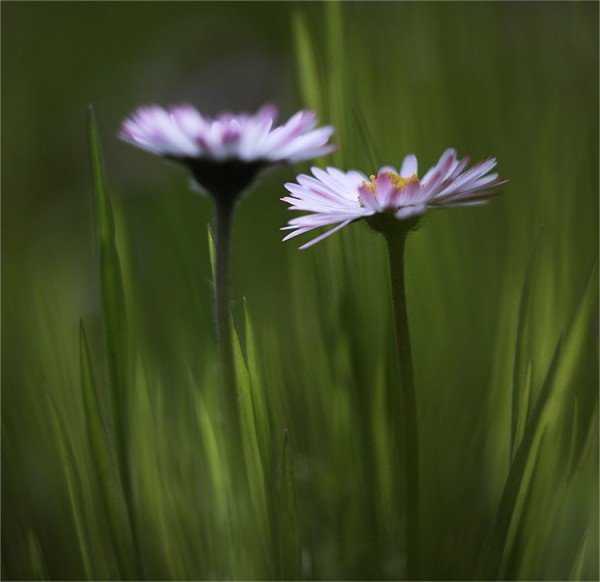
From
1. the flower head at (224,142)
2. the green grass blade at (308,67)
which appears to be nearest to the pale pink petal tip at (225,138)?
the flower head at (224,142)

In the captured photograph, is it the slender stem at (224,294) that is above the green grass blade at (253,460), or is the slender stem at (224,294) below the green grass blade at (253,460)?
above

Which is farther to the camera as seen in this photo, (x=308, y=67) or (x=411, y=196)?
(x=308, y=67)

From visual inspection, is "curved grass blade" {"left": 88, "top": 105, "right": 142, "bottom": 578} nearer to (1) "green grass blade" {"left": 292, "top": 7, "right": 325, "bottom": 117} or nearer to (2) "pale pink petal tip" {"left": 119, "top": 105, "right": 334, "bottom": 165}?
(2) "pale pink petal tip" {"left": 119, "top": 105, "right": 334, "bottom": 165}

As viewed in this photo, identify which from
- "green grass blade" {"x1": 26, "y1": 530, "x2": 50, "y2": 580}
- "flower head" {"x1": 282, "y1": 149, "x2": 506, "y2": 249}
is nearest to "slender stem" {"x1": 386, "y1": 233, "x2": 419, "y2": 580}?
"flower head" {"x1": 282, "y1": 149, "x2": 506, "y2": 249}

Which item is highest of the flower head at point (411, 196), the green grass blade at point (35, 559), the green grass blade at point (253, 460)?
the flower head at point (411, 196)

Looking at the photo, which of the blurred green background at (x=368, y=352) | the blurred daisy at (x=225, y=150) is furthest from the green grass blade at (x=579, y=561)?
the blurred daisy at (x=225, y=150)

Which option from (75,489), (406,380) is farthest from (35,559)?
(406,380)

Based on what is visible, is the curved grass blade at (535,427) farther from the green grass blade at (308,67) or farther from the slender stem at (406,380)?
the green grass blade at (308,67)

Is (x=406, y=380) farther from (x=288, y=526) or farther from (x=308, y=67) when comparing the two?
(x=308, y=67)

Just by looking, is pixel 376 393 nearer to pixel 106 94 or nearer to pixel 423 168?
pixel 423 168

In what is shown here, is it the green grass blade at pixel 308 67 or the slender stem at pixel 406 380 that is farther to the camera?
the green grass blade at pixel 308 67
